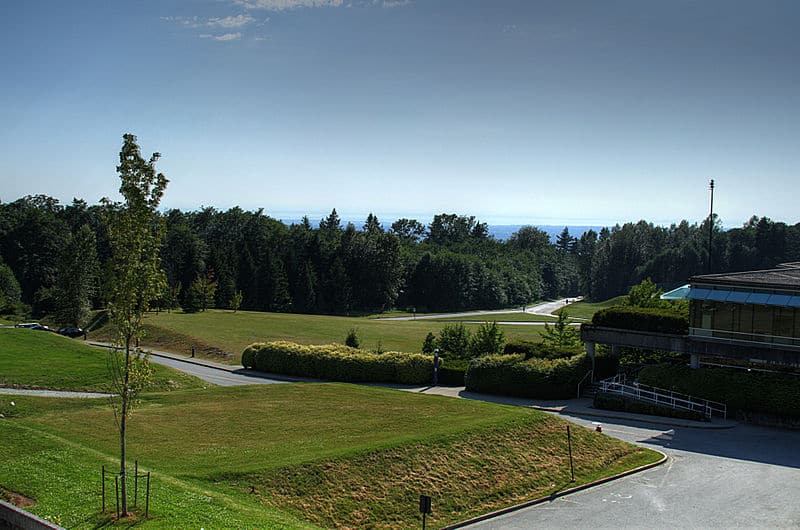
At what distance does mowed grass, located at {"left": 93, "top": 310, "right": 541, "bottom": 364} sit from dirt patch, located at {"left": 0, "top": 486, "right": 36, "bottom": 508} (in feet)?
107

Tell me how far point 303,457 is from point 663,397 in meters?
19.4

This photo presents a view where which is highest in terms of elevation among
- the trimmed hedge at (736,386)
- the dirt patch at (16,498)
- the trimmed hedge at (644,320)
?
the trimmed hedge at (644,320)

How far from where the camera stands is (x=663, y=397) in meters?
32.2

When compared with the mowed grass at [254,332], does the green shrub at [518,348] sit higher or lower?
higher

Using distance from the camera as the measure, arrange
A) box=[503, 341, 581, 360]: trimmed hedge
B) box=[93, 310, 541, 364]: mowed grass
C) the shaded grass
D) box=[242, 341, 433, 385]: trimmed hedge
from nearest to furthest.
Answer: the shaded grass
box=[503, 341, 581, 360]: trimmed hedge
box=[242, 341, 433, 385]: trimmed hedge
box=[93, 310, 541, 364]: mowed grass

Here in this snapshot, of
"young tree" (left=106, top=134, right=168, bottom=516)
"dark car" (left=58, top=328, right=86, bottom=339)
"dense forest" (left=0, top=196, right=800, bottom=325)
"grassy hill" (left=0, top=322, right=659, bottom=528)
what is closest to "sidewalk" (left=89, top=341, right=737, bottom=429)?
"grassy hill" (left=0, top=322, right=659, bottom=528)

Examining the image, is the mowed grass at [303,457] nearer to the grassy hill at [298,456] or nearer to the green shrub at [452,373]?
the grassy hill at [298,456]

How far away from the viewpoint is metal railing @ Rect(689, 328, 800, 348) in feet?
102

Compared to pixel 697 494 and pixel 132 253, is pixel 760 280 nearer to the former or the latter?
pixel 697 494

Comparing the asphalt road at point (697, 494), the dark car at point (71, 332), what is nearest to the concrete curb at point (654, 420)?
the asphalt road at point (697, 494)

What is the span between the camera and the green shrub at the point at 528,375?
35031 mm

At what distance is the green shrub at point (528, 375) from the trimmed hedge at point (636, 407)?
6.87 feet

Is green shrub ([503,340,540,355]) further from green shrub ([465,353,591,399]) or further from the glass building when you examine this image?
the glass building

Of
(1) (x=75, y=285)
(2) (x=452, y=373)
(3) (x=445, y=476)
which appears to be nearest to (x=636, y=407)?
(2) (x=452, y=373)
